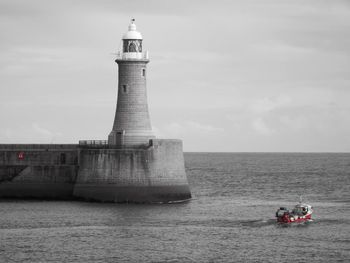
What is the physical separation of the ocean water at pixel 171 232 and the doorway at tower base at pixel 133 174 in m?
1.08

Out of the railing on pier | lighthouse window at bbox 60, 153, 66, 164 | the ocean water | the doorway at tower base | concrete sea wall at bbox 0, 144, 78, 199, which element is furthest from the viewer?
lighthouse window at bbox 60, 153, 66, 164

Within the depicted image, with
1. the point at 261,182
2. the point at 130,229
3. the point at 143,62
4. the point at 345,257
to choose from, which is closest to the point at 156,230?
the point at 130,229

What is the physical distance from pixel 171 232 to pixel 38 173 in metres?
17.4

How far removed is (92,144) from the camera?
62.2 m

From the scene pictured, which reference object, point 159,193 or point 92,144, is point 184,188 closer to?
point 159,193

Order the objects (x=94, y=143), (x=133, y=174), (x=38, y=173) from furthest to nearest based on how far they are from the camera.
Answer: (x=38, y=173) → (x=94, y=143) → (x=133, y=174)

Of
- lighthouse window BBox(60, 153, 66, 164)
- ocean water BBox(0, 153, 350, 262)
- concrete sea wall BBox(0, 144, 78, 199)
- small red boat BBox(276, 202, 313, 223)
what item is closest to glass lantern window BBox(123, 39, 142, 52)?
concrete sea wall BBox(0, 144, 78, 199)

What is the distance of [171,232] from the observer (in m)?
48.7

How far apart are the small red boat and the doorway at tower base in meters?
9.02

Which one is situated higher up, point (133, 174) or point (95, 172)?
point (95, 172)

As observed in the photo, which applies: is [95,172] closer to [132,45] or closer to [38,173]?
[38,173]

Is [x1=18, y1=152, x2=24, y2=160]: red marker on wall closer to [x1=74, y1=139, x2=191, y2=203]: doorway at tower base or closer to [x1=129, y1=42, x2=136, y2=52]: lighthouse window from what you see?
[x1=74, y1=139, x2=191, y2=203]: doorway at tower base

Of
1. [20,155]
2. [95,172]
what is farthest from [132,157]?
[20,155]

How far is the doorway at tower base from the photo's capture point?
59.2 m
